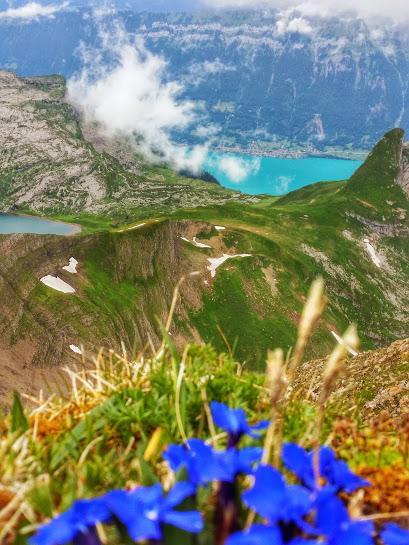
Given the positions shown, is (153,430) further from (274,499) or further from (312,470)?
(274,499)

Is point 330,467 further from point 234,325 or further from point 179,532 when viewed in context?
point 234,325

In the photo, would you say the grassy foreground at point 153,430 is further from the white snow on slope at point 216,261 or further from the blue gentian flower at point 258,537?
the white snow on slope at point 216,261

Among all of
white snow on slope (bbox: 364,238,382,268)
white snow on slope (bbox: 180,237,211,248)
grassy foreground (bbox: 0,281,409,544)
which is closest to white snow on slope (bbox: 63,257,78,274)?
white snow on slope (bbox: 180,237,211,248)

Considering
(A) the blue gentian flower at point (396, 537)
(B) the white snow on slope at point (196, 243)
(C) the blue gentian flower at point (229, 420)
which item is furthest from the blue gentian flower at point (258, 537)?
(B) the white snow on slope at point (196, 243)

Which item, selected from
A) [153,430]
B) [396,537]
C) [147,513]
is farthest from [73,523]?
[153,430]

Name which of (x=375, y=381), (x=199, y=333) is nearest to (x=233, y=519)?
(x=375, y=381)

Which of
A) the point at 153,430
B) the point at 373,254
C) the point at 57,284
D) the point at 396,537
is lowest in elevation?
the point at 396,537
